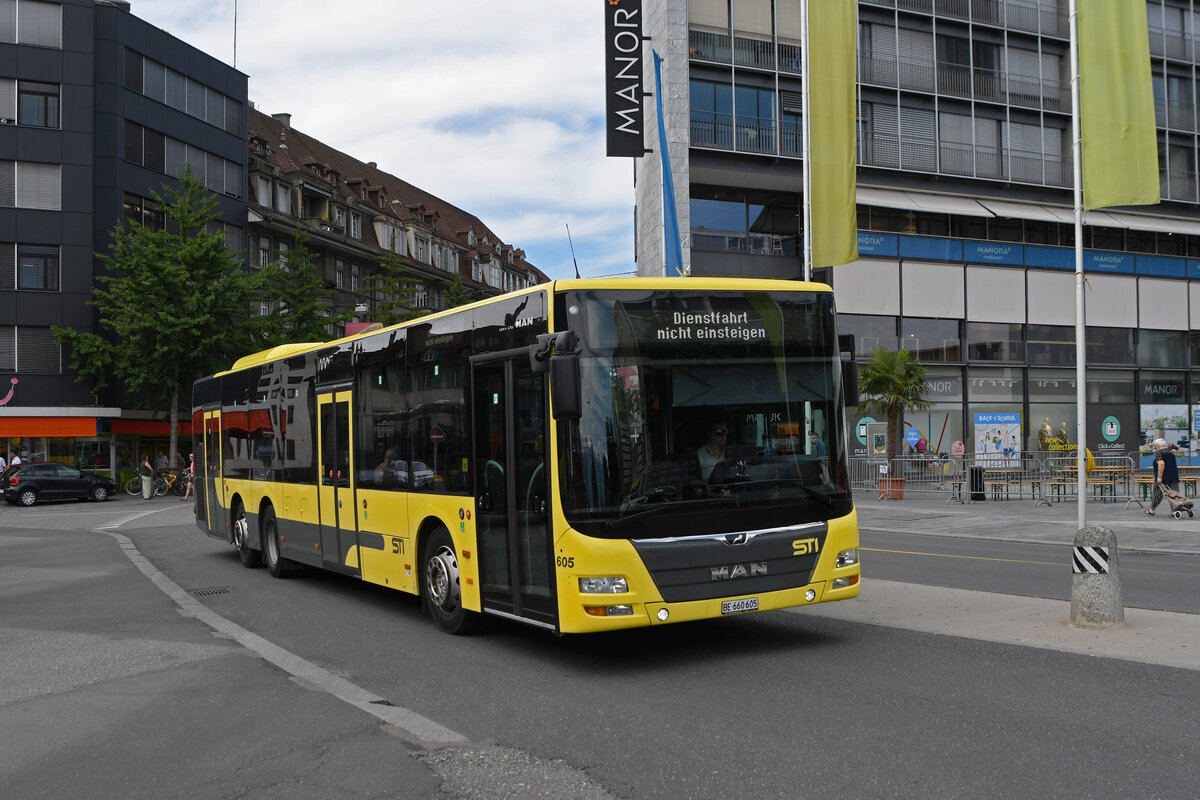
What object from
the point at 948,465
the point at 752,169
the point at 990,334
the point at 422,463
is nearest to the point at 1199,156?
the point at 990,334

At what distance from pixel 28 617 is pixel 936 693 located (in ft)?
30.0

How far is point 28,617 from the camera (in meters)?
11.3

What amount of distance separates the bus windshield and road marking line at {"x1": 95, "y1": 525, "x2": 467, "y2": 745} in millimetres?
1787

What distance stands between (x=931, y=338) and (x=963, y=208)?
4643 mm

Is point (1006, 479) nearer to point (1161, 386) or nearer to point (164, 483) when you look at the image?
point (1161, 386)

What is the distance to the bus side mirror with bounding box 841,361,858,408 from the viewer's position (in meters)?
8.62

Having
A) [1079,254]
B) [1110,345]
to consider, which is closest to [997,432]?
[1110,345]

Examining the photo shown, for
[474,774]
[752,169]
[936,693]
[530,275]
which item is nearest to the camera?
[474,774]

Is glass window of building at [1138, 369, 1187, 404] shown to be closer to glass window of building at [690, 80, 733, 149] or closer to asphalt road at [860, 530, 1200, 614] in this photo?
glass window of building at [690, 80, 733, 149]

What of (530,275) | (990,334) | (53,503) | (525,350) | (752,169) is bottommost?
(53,503)

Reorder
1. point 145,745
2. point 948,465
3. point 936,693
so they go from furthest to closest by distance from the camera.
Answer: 1. point 948,465
2. point 936,693
3. point 145,745

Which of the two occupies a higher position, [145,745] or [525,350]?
[525,350]

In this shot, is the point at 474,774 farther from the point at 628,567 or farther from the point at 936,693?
the point at 936,693

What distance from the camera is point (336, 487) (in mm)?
12102
